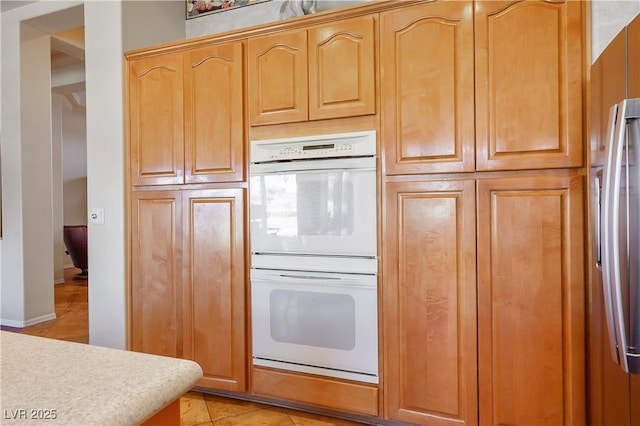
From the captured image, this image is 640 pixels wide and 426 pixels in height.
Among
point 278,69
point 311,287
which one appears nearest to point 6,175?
point 278,69

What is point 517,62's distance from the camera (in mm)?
1783

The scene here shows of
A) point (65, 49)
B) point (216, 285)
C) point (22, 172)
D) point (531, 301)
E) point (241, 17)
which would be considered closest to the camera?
point (531, 301)

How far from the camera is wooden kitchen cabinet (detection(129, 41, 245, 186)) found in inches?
91.2

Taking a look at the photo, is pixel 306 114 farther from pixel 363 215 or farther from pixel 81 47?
pixel 81 47

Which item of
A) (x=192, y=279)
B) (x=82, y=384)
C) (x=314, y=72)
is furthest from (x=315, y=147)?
(x=82, y=384)

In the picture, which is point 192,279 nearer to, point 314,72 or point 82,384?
point 314,72

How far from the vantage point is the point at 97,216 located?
9.00ft

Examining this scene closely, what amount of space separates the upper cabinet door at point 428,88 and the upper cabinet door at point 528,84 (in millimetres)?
61

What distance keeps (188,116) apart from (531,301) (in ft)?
6.95

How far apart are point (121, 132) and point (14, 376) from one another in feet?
7.72

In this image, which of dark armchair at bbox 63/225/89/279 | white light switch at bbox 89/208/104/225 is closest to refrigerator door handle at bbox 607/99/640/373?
white light switch at bbox 89/208/104/225

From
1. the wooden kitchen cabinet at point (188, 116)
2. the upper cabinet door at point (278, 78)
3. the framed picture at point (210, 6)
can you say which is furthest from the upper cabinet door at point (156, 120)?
the framed picture at point (210, 6)

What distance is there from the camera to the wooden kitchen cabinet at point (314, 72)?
2.03m

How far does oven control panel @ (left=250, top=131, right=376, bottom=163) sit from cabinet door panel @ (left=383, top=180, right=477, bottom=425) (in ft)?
0.83
